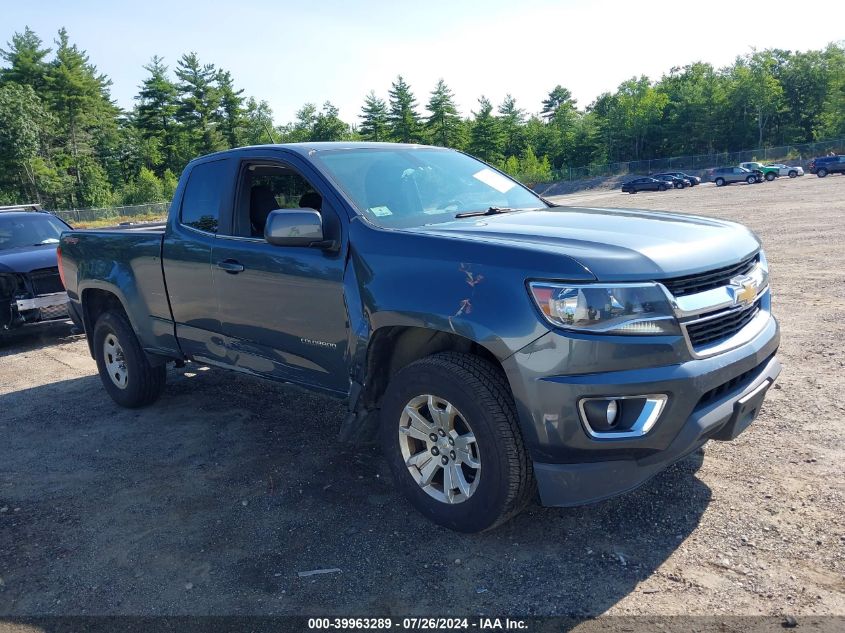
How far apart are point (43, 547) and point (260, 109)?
120949mm

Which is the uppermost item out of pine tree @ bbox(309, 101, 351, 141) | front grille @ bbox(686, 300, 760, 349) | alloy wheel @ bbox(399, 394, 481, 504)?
pine tree @ bbox(309, 101, 351, 141)

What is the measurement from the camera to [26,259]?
8.53m

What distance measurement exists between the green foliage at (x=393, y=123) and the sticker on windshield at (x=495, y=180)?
212 feet

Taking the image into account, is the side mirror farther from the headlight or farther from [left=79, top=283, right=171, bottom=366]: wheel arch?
[left=79, top=283, right=171, bottom=366]: wheel arch

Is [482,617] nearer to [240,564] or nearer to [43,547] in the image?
A: [240,564]

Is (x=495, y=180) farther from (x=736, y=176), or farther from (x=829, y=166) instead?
(x=736, y=176)

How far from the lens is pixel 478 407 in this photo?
9.84 ft

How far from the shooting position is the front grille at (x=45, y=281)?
8.36 meters

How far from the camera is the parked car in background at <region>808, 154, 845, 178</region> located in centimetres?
4462

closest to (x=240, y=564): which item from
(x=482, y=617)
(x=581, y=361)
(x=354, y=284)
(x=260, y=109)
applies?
(x=482, y=617)

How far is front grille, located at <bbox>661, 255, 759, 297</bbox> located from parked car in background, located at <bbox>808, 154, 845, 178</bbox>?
5000 centimetres

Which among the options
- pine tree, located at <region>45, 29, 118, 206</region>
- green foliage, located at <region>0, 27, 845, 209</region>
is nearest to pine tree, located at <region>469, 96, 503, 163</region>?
green foliage, located at <region>0, 27, 845, 209</region>

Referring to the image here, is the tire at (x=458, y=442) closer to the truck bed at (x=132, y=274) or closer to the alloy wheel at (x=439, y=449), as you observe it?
the alloy wheel at (x=439, y=449)

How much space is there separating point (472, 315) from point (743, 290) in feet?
4.34
